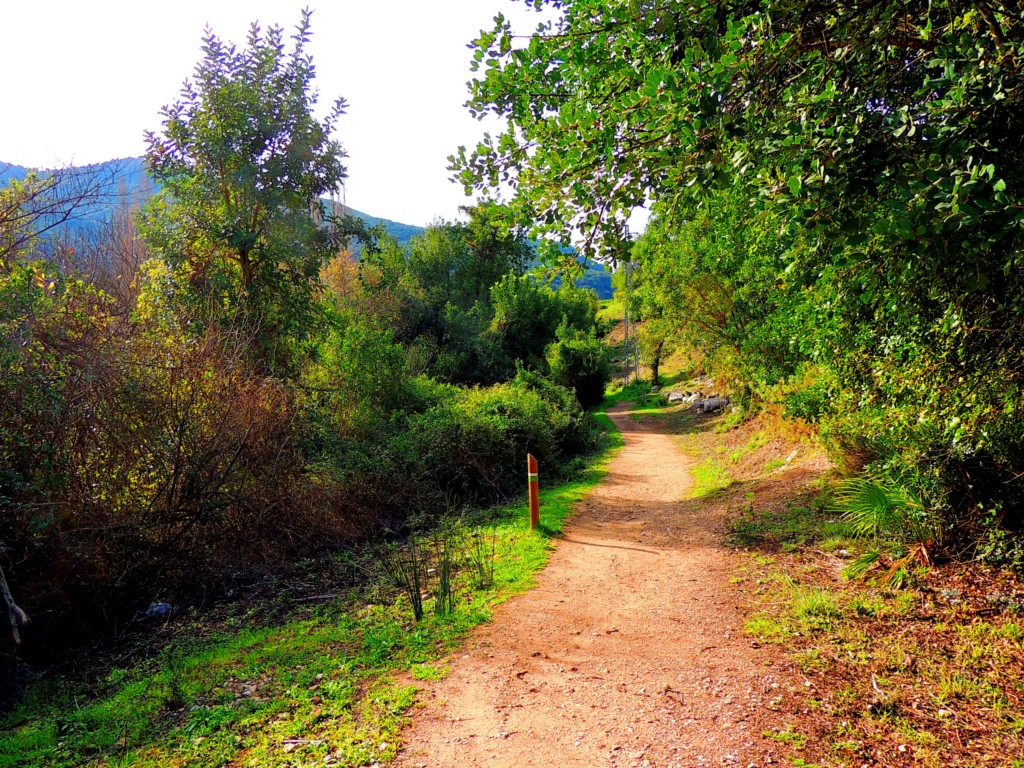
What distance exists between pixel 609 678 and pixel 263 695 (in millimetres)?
2670

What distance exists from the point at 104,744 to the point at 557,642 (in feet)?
11.2

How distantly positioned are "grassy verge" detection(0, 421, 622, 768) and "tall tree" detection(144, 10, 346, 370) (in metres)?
7.46

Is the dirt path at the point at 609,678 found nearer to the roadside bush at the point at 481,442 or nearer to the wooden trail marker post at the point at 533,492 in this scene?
the wooden trail marker post at the point at 533,492

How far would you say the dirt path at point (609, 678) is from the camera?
349 cm

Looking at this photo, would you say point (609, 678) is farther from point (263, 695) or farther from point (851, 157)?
point (851, 157)

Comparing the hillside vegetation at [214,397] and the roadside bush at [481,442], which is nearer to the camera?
the hillside vegetation at [214,397]

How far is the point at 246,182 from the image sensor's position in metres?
12.3

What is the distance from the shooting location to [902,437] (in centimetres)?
573

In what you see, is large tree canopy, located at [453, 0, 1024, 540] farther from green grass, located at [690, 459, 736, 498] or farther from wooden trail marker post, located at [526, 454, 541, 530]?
green grass, located at [690, 459, 736, 498]

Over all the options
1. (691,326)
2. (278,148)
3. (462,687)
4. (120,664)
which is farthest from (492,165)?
(691,326)

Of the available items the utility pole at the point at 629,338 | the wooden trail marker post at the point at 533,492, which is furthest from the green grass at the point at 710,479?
the utility pole at the point at 629,338

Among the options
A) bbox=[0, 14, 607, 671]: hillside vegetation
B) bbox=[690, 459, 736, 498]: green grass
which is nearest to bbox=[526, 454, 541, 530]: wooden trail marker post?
bbox=[0, 14, 607, 671]: hillside vegetation

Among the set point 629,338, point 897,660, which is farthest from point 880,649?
point 629,338

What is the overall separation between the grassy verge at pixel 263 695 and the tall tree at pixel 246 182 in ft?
24.5
